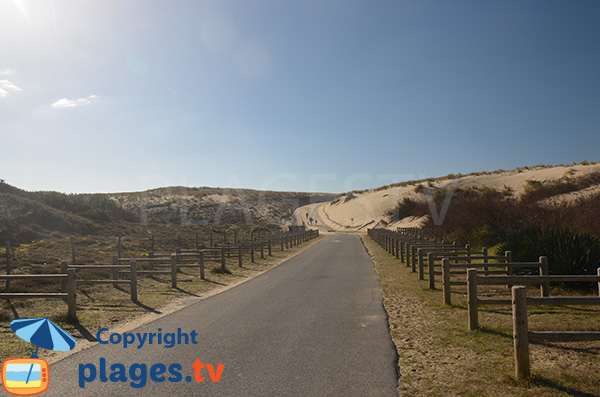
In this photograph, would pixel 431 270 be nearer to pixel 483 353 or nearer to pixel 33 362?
pixel 483 353

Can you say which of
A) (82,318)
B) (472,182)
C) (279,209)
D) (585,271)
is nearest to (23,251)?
(82,318)

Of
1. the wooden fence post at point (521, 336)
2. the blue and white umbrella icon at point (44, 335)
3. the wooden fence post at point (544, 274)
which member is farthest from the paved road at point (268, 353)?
the wooden fence post at point (544, 274)

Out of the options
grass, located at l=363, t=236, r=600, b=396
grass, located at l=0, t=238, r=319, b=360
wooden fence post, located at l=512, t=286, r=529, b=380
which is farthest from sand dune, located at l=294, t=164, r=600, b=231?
wooden fence post, located at l=512, t=286, r=529, b=380

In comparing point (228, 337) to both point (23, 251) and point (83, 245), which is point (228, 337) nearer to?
point (23, 251)

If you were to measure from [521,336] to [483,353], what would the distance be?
1236 mm

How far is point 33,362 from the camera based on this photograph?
6.02 meters

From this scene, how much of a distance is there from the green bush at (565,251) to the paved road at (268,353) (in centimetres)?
529

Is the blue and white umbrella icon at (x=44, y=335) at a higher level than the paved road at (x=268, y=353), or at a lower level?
higher

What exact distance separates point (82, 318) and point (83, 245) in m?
18.0

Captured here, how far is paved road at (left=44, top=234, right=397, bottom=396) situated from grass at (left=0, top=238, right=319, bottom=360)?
3.95ft

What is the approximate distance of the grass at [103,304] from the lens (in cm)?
779

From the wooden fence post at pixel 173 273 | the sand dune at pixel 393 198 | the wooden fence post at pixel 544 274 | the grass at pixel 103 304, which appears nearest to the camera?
the grass at pixel 103 304

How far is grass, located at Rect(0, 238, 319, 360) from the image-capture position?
25.6 ft

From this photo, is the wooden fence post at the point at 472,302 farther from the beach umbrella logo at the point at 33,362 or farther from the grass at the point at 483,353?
the beach umbrella logo at the point at 33,362
